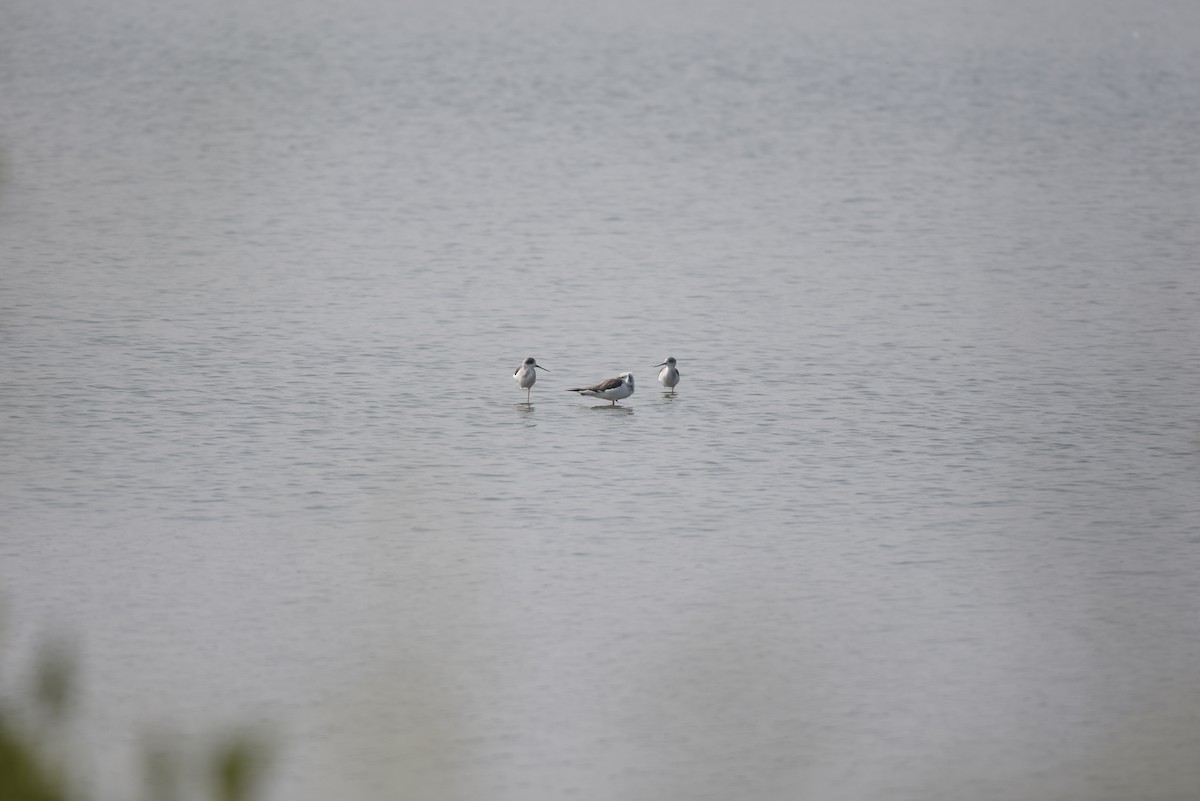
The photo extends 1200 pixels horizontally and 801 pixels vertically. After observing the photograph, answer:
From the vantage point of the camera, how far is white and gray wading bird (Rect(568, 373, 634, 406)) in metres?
12.8

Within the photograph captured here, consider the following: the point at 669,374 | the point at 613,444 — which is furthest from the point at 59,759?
the point at 669,374

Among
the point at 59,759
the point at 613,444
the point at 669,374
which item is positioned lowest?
the point at 613,444

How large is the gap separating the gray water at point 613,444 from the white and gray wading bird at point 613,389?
0.34m

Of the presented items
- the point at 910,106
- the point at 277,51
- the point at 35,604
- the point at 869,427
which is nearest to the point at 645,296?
the point at 869,427

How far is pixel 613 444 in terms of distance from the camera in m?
11.9

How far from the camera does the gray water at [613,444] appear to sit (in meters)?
7.19

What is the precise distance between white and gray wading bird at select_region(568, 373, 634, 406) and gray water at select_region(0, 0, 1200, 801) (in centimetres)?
34

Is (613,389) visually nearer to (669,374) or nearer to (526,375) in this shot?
(669,374)

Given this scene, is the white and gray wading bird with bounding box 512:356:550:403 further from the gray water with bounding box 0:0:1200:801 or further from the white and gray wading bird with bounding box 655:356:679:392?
the white and gray wading bird with bounding box 655:356:679:392

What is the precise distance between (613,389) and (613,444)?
0.93 meters

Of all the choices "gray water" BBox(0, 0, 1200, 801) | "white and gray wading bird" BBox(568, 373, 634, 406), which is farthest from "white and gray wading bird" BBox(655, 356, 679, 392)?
"white and gray wading bird" BBox(568, 373, 634, 406)

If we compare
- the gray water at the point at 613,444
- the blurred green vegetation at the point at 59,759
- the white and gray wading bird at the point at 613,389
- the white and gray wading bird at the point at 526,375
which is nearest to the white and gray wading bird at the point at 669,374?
the gray water at the point at 613,444

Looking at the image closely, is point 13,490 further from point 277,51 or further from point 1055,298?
point 277,51

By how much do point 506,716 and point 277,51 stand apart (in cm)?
2824
